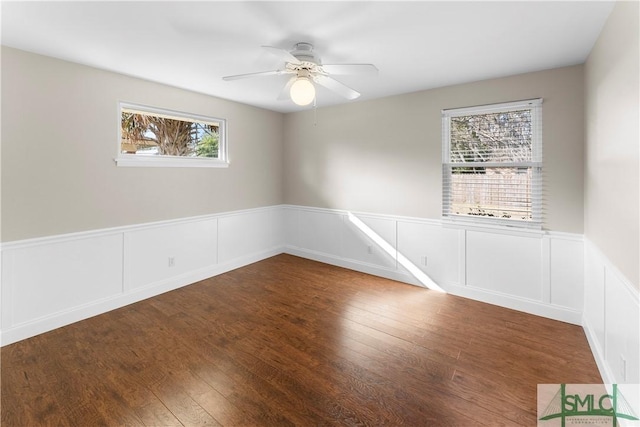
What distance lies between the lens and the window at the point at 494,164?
3176 millimetres

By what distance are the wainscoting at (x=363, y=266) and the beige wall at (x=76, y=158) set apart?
181 millimetres

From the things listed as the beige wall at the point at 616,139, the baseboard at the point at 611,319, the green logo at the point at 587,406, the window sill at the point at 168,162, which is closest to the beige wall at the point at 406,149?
the beige wall at the point at 616,139

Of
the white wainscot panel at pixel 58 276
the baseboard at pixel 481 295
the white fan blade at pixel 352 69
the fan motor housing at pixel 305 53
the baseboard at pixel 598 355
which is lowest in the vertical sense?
the baseboard at pixel 598 355

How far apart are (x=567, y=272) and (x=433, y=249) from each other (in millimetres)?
1343

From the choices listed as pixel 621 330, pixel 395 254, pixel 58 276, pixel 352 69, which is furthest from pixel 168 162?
pixel 621 330

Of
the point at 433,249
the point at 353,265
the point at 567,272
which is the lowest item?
the point at 353,265

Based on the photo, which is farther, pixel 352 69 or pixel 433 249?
pixel 433 249

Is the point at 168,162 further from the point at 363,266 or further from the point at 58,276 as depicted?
the point at 363,266

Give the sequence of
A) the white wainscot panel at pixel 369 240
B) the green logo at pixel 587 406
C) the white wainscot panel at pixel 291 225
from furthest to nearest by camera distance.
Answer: the white wainscot panel at pixel 291 225 < the white wainscot panel at pixel 369 240 < the green logo at pixel 587 406

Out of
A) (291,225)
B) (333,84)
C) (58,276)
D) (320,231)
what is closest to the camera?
(333,84)

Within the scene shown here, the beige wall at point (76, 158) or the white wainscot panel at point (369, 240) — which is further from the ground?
the beige wall at point (76, 158)

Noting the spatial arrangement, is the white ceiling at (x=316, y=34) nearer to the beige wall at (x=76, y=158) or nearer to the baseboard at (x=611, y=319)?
the beige wall at (x=76, y=158)

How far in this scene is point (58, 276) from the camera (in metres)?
2.89

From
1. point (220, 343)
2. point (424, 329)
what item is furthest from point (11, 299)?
point (424, 329)
